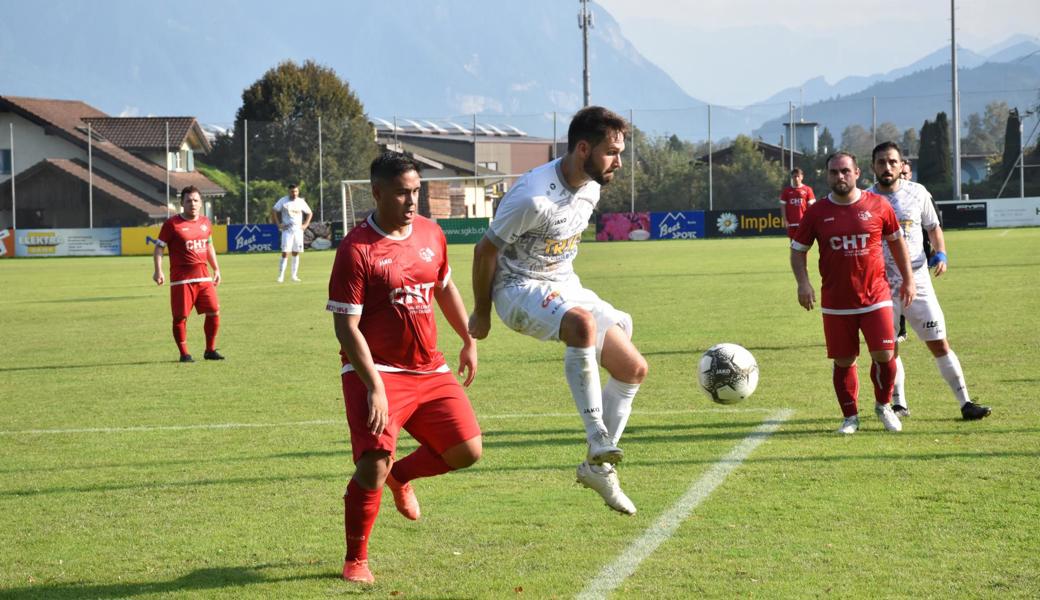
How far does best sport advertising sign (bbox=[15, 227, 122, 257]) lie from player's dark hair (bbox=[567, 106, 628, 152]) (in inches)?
1824

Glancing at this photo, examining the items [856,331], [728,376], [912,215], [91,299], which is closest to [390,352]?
[728,376]

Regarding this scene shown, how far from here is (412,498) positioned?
5.97m

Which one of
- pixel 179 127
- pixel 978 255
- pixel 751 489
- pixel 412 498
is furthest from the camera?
pixel 179 127

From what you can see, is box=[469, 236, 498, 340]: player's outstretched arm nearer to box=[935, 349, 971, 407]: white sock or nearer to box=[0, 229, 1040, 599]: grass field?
box=[0, 229, 1040, 599]: grass field

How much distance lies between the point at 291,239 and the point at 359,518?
2332 cm

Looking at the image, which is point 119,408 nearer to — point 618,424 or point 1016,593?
point 618,424

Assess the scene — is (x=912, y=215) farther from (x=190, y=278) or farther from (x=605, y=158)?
(x=190, y=278)

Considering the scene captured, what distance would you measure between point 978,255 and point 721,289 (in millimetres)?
10269

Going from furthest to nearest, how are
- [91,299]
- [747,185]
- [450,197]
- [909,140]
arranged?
[909,140]
[450,197]
[747,185]
[91,299]

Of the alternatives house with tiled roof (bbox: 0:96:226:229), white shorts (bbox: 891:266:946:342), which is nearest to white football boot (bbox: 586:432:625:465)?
white shorts (bbox: 891:266:946:342)

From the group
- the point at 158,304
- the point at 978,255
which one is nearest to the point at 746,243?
the point at 978,255

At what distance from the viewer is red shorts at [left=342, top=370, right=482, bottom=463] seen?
212 inches

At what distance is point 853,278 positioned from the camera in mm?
8508

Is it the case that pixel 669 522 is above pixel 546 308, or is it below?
below
